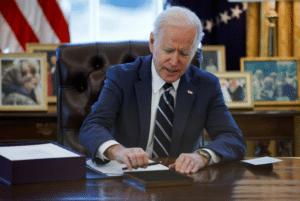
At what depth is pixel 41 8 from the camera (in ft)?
9.48

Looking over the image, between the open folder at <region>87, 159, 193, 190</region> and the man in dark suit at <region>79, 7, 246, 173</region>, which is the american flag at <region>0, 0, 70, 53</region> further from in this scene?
the open folder at <region>87, 159, 193, 190</region>

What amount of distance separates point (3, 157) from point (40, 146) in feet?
0.69

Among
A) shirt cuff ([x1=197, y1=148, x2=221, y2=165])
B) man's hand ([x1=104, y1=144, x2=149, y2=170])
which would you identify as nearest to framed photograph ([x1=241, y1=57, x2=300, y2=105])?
shirt cuff ([x1=197, y1=148, x2=221, y2=165])

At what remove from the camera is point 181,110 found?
169 centimetres

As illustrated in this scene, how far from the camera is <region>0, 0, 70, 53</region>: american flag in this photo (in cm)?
283

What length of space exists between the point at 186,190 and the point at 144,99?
79cm

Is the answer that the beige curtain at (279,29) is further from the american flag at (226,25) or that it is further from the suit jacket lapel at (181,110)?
the suit jacket lapel at (181,110)

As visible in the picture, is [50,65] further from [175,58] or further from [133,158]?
[133,158]

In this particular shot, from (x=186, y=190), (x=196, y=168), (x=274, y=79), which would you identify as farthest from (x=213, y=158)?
(x=274, y=79)

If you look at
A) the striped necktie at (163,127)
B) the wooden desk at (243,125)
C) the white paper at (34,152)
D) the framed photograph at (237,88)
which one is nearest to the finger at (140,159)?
the white paper at (34,152)

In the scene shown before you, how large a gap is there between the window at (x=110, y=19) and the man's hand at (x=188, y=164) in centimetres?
193

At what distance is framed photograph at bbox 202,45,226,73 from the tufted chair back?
906mm

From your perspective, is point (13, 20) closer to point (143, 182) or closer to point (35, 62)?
point (35, 62)

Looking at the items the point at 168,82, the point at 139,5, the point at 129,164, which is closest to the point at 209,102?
the point at 168,82
